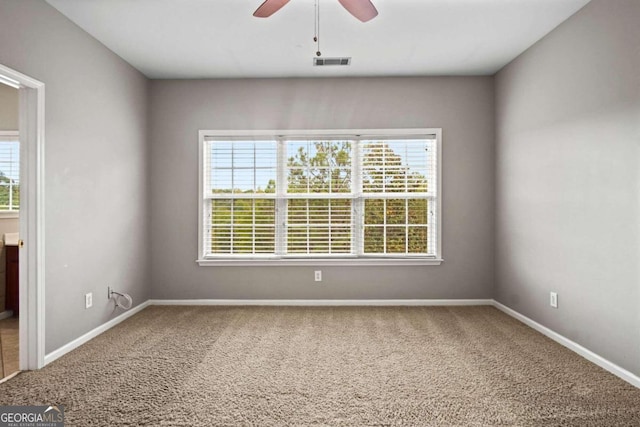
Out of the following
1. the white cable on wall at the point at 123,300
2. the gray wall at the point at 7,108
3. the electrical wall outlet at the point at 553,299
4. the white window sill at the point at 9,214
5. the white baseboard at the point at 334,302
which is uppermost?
the gray wall at the point at 7,108

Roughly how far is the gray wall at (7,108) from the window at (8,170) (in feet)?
0.32

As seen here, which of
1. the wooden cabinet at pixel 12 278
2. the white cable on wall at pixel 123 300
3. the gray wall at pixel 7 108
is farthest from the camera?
the gray wall at pixel 7 108

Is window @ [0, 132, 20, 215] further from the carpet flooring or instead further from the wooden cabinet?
the carpet flooring

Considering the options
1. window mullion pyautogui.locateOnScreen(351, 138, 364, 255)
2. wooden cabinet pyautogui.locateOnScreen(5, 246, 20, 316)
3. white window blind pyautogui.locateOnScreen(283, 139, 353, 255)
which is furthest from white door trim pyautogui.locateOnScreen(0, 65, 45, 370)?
window mullion pyautogui.locateOnScreen(351, 138, 364, 255)

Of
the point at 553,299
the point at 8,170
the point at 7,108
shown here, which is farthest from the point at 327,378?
the point at 7,108

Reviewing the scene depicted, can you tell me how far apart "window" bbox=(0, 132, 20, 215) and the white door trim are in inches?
Result: 73.9

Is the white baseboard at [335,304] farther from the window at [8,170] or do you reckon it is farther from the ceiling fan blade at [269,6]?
the ceiling fan blade at [269,6]

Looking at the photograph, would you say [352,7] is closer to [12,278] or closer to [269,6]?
[269,6]

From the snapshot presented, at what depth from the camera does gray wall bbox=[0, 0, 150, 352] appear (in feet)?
9.18

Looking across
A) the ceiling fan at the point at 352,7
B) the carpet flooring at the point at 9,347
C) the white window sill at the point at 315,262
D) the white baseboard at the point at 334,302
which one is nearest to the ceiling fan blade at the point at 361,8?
the ceiling fan at the point at 352,7

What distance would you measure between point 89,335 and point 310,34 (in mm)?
3283

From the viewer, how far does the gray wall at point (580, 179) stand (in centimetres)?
253

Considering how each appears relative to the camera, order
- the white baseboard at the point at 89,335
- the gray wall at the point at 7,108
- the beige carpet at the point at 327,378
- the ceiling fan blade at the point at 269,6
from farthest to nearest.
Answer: the gray wall at the point at 7,108 < the white baseboard at the point at 89,335 < the ceiling fan blade at the point at 269,6 < the beige carpet at the point at 327,378

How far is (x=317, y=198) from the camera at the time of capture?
4469 millimetres
